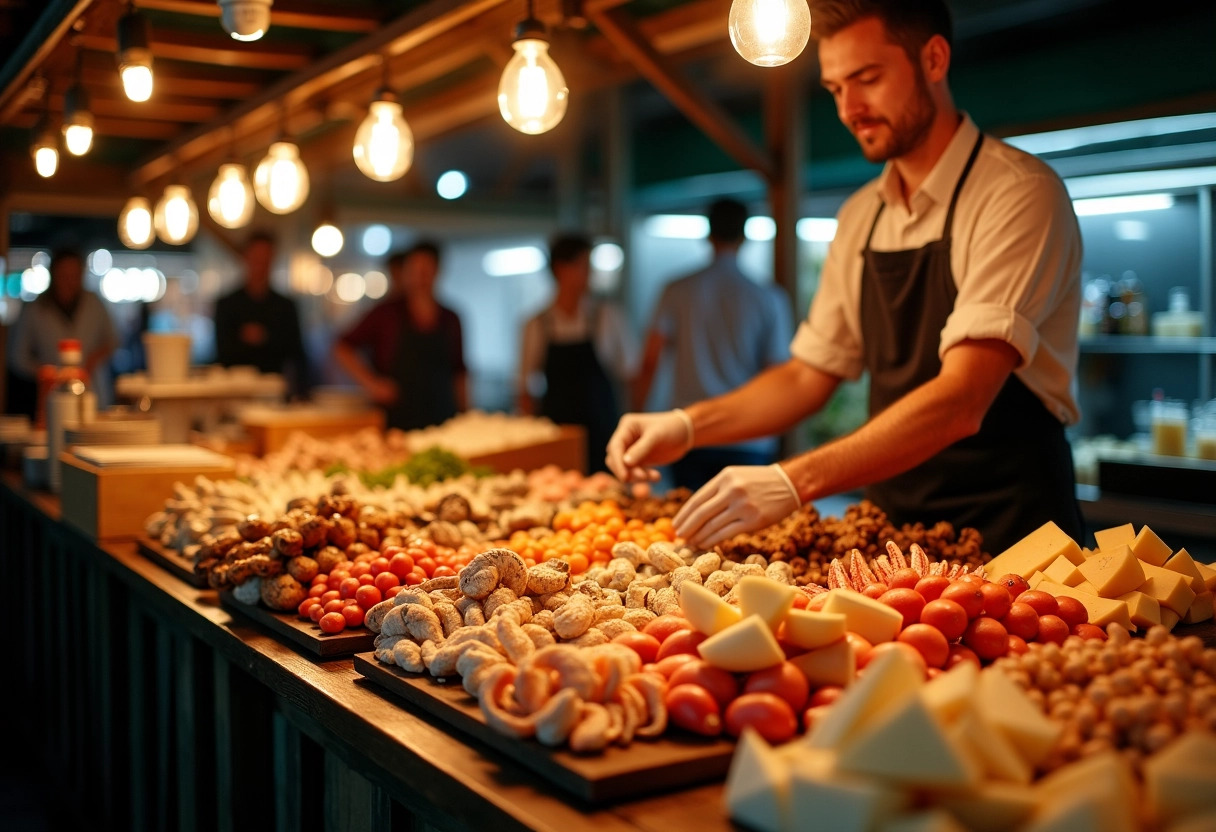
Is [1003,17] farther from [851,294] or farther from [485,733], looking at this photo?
[485,733]

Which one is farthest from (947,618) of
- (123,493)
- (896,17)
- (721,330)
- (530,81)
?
(721,330)

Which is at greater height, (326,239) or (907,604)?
Result: (326,239)

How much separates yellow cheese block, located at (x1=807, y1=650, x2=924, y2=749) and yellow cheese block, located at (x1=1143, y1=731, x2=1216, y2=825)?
23cm

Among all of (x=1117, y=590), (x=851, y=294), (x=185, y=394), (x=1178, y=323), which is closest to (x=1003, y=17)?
(x=1178, y=323)

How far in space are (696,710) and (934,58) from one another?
6.24 ft

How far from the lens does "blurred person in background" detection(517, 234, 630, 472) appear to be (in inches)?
240

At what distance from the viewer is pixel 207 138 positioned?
6.08m

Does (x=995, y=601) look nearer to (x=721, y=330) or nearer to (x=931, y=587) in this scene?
(x=931, y=587)

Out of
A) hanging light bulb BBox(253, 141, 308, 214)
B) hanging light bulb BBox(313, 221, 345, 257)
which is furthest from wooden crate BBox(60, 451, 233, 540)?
hanging light bulb BBox(313, 221, 345, 257)

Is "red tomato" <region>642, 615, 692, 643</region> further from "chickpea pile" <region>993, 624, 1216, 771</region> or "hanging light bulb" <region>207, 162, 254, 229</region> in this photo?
"hanging light bulb" <region>207, 162, 254, 229</region>

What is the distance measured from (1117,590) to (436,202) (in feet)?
33.0

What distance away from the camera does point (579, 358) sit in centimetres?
610

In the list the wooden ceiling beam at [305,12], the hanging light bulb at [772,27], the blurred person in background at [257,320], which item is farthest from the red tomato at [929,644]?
the blurred person in background at [257,320]

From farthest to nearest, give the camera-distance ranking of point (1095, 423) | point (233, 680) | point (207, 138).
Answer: point (207, 138), point (1095, 423), point (233, 680)
